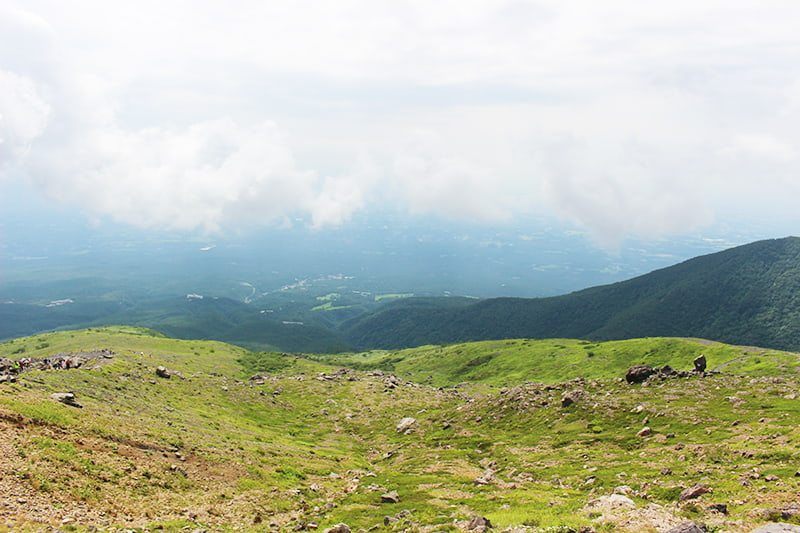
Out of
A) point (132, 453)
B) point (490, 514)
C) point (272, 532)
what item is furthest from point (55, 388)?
point (490, 514)

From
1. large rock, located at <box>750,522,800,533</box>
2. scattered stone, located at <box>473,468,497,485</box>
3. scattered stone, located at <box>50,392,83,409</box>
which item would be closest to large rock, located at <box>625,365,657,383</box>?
scattered stone, located at <box>473,468,497,485</box>

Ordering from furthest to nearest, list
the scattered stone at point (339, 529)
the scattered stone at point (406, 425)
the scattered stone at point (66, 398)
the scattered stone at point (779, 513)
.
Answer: the scattered stone at point (406, 425) < the scattered stone at point (66, 398) < the scattered stone at point (339, 529) < the scattered stone at point (779, 513)

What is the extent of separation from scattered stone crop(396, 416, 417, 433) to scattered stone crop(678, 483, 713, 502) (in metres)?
47.3

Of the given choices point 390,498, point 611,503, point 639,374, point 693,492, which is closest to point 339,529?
point 390,498

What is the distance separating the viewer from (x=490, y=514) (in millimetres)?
24484

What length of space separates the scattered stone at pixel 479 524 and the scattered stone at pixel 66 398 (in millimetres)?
36534

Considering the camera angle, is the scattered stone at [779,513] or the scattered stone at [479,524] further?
the scattered stone at [479,524]

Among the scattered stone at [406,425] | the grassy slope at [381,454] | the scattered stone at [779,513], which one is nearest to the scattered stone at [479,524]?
the grassy slope at [381,454]

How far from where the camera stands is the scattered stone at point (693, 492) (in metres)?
22.2

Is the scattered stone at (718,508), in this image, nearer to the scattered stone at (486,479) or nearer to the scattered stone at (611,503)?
the scattered stone at (611,503)

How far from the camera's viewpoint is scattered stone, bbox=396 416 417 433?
65938 millimetres

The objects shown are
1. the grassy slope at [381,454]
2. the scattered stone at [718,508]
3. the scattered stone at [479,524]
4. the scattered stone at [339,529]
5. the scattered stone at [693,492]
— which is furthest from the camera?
the grassy slope at [381,454]

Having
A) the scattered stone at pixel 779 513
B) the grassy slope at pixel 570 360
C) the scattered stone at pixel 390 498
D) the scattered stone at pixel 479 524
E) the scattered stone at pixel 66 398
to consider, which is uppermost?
the scattered stone at pixel 66 398

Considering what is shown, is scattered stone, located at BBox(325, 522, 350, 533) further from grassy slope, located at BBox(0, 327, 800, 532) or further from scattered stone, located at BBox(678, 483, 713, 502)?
scattered stone, located at BBox(678, 483, 713, 502)
